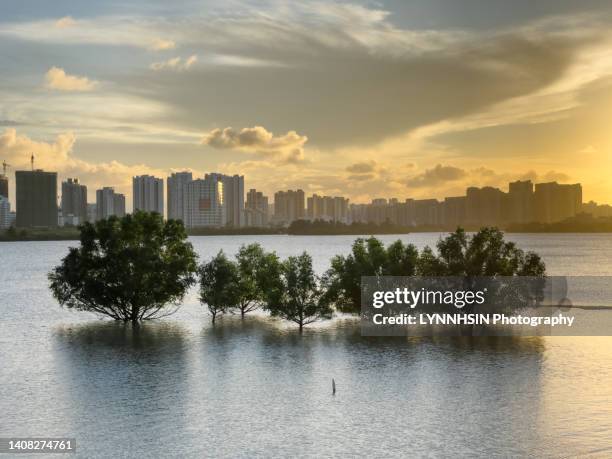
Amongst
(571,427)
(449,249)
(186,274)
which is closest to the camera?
(571,427)

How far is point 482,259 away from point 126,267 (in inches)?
1928

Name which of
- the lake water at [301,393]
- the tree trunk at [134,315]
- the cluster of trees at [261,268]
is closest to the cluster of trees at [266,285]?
the cluster of trees at [261,268]

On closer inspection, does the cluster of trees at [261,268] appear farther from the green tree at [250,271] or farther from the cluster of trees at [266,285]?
the green tree at [250,271]

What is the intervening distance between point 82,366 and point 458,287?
4893cm

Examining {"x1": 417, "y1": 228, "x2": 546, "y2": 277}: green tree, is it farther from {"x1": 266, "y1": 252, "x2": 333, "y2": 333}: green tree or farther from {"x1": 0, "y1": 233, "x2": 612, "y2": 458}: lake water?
{"x1": 266, "y1": 252, "x2": 333, "y2": 333}: green tree

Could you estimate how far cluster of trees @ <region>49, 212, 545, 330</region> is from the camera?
91.5 m

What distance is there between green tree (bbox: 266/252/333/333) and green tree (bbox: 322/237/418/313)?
182 cm

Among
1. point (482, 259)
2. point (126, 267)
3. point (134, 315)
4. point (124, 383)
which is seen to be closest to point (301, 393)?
point (124, 383)

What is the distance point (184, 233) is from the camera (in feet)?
329

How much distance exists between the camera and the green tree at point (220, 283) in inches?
3939

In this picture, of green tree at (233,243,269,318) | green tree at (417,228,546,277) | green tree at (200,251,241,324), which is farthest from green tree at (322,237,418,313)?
green tree at (200,251,241,324)

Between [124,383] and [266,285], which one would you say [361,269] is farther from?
[124,383]

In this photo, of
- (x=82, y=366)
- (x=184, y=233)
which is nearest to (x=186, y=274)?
(x=184, y=233)

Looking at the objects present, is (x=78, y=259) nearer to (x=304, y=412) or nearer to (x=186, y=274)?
(x=186, y=274)
